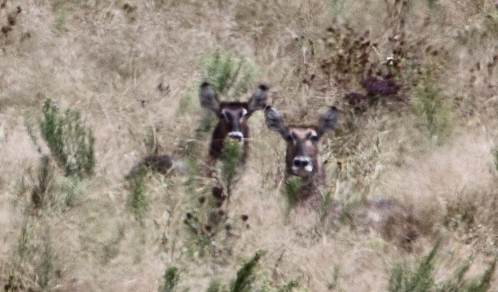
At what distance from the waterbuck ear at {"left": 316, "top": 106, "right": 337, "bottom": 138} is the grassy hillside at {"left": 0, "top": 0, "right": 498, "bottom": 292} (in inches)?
9.4

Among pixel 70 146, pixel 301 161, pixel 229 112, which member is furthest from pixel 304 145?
A: pixel 70 146

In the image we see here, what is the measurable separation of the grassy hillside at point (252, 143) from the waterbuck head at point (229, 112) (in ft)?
0.41

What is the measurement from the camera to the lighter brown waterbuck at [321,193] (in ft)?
27.7

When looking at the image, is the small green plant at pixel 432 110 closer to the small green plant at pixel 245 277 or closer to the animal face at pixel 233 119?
the animal face at pixel 233 119

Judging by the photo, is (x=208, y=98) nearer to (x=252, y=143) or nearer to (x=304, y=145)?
(x=252, y=143)

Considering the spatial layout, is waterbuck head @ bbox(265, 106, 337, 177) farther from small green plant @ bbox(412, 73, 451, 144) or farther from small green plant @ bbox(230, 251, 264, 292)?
small green plant @ bbox(230, 251, 264, 292)

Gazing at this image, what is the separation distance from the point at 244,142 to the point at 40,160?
183 cm

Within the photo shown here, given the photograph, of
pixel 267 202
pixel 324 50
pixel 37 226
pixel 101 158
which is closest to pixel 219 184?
pixel 267 202

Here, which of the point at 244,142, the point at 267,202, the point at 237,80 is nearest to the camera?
the point at 267,202

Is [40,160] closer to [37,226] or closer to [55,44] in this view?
[37,226]

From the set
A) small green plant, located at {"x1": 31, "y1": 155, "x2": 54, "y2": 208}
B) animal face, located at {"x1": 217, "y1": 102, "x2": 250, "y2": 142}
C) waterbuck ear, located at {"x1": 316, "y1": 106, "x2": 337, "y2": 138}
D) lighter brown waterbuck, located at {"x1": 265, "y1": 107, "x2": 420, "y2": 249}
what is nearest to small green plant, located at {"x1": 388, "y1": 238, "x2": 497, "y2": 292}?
lighter brown waterbuck, located at {"x1": 265, "y1": 107, "x2": 420, "y2": 249}

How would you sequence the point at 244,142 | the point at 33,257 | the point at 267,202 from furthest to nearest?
the point at 244,142 < the point at 267,202 < the point at 33,257

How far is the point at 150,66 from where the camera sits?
1020cm

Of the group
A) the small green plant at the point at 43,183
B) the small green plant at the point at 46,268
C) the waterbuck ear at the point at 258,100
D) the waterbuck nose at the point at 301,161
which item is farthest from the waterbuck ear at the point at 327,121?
the small green plant at the point at 46,268
